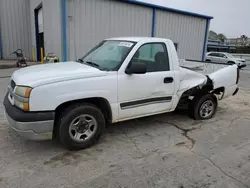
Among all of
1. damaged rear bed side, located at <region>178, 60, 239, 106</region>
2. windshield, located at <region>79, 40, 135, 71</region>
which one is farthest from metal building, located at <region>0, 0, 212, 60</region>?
damaged rear bed side, located at <region>178, 60, 239, 106</region>

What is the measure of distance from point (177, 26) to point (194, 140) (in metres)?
12.5

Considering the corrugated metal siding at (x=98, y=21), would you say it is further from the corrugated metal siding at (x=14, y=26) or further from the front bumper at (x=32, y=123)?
the corrugated metal siding at (x=14, y=26)

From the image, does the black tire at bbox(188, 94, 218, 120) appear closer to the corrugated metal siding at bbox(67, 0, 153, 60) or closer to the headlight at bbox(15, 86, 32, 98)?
the headlight at bbox(15, 86, 32, 98)

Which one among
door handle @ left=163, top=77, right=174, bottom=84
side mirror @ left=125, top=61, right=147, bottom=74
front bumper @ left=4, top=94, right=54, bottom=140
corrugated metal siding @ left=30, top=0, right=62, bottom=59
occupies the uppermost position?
corrugated metal siding @ left=30, top=0, right=62, bottom=59

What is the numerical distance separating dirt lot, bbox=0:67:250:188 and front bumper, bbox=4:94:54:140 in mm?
427

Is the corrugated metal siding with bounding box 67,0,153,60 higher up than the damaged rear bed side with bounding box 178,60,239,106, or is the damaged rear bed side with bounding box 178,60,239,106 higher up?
the corrugated metal siding with bounding box 67,0,153,60

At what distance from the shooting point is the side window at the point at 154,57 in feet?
12.6

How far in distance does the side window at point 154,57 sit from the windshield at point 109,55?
29cm

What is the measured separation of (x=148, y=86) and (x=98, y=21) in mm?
8797

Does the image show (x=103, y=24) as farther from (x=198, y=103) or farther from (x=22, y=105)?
(x=22, y=105)

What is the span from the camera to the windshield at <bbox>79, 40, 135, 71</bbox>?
354 centimetres

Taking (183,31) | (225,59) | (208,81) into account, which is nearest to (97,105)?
(208,81)

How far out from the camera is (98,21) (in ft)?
37.3

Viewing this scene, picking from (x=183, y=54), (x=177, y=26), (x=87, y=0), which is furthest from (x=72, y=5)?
(x=183, y=54)
